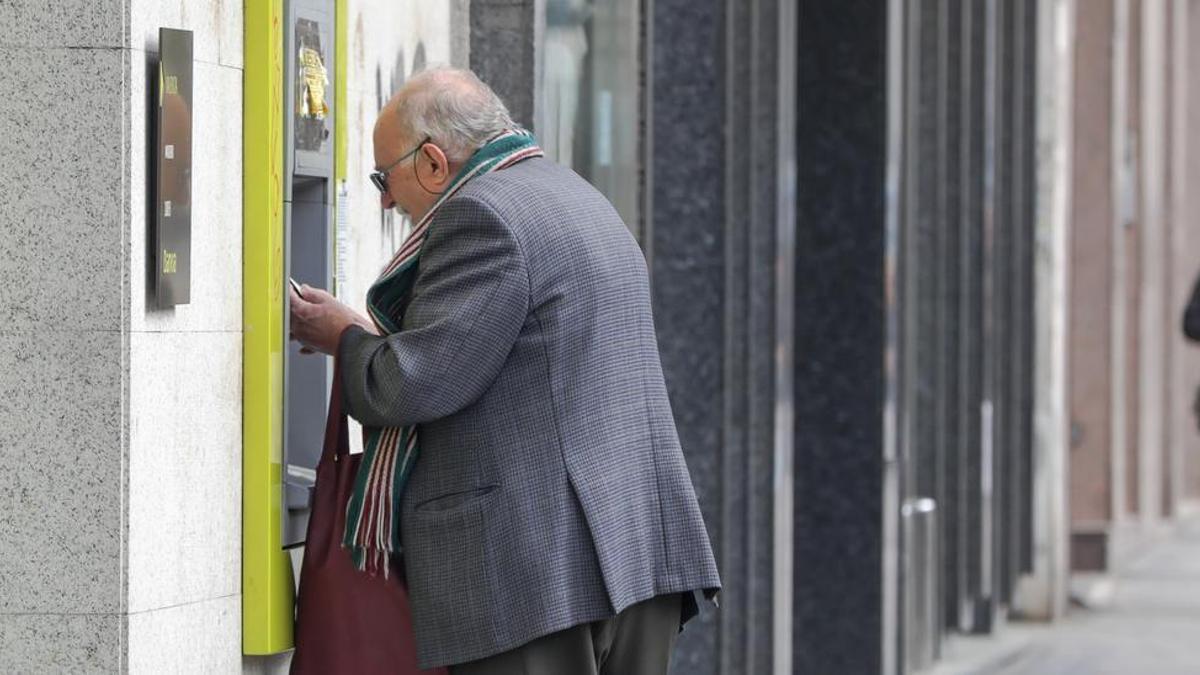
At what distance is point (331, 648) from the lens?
4211 mm

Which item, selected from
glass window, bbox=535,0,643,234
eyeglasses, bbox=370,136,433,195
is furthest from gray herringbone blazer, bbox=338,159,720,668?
glass window, bbox=535,0,643,234

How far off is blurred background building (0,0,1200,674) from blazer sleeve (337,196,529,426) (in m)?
0.36

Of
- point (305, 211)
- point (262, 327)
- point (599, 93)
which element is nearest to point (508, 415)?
point (262, 327)

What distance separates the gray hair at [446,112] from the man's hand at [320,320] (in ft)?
1.15

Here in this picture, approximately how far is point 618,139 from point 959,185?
5.19 m

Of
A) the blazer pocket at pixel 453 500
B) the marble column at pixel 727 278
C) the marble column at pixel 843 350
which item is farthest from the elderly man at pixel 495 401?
the marble column at pixel 843 350

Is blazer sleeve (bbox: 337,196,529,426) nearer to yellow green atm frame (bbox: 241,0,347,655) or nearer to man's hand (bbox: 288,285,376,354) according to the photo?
man's hand (bbox: 288,285,376,354)

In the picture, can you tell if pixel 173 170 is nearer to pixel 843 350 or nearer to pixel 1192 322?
pixel 843 350

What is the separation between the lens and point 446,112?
4.13 meters

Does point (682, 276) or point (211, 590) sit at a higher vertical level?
point (682, 276)

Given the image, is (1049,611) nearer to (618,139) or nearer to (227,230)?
(618,139)

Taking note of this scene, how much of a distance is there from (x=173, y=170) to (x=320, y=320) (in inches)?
18.2

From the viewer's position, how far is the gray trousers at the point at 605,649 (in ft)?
13.5

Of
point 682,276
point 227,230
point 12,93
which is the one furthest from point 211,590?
point 682,276
